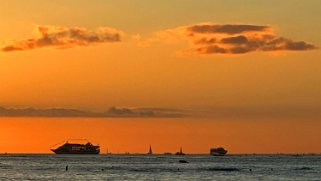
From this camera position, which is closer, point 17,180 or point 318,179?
point 17,180

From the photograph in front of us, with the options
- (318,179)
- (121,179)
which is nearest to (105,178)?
(121,179)

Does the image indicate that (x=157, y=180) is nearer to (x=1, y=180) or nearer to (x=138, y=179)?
(x=138, y=179)

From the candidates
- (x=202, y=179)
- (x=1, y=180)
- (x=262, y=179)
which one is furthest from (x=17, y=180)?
(x=262, y=179)

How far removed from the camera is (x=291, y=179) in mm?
163625

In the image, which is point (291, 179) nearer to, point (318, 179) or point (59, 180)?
point (318, 179)

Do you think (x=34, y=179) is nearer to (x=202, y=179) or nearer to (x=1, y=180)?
(x=1, y=180)

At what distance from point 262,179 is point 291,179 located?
22.1ft

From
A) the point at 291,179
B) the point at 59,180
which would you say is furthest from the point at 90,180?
the point at 291,179

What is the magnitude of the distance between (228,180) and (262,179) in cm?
897

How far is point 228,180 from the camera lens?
156 meters

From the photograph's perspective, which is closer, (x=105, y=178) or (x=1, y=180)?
(x=1, y=180)

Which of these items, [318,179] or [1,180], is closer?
[1,180]

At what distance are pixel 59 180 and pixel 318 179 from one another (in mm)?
53461

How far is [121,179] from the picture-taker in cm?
15512
